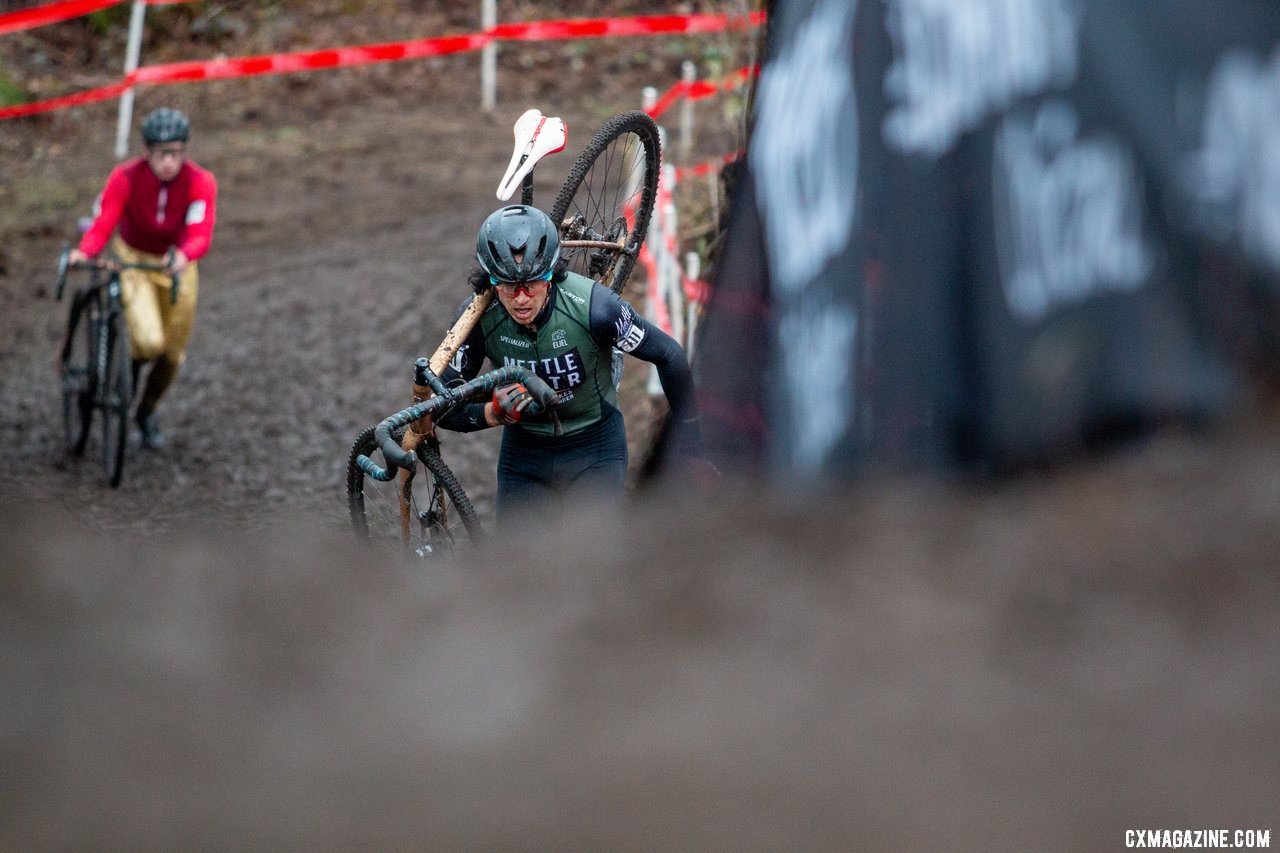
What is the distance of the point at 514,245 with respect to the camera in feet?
17.1

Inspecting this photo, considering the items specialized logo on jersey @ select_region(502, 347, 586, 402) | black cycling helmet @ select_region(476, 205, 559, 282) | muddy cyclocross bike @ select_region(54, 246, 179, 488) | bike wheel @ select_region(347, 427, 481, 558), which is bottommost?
bike wheel @ select_region(347, 427, 481, 558)

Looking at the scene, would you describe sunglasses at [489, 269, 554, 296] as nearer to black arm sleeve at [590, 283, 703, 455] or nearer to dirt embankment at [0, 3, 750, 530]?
black arm sleeve at [590, 283, 703, 455]

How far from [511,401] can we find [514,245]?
0.61 m

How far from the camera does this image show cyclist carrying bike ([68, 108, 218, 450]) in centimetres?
851

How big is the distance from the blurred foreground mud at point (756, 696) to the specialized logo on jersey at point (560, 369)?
1.79 m

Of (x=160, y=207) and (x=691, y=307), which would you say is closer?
(x=160, y=207)

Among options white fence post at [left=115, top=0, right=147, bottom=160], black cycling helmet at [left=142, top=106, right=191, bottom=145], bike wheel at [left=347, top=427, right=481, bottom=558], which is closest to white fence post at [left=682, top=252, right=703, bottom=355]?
bike wheel at [left=347, top=427, right=481, bottom=558]

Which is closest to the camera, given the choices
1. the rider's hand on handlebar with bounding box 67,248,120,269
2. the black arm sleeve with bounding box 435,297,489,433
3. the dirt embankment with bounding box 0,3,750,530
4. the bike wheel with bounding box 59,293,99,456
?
the black arm sleeve with bounding box 435,297,489,433

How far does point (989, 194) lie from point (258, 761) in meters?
1.99

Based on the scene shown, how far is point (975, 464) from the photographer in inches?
119

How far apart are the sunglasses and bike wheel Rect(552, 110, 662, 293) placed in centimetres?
110

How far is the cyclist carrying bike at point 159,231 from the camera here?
8.51m

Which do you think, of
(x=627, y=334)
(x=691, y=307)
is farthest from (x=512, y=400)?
(x=691, y=307)

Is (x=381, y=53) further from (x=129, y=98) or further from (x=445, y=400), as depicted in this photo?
(x=445, y=400)
